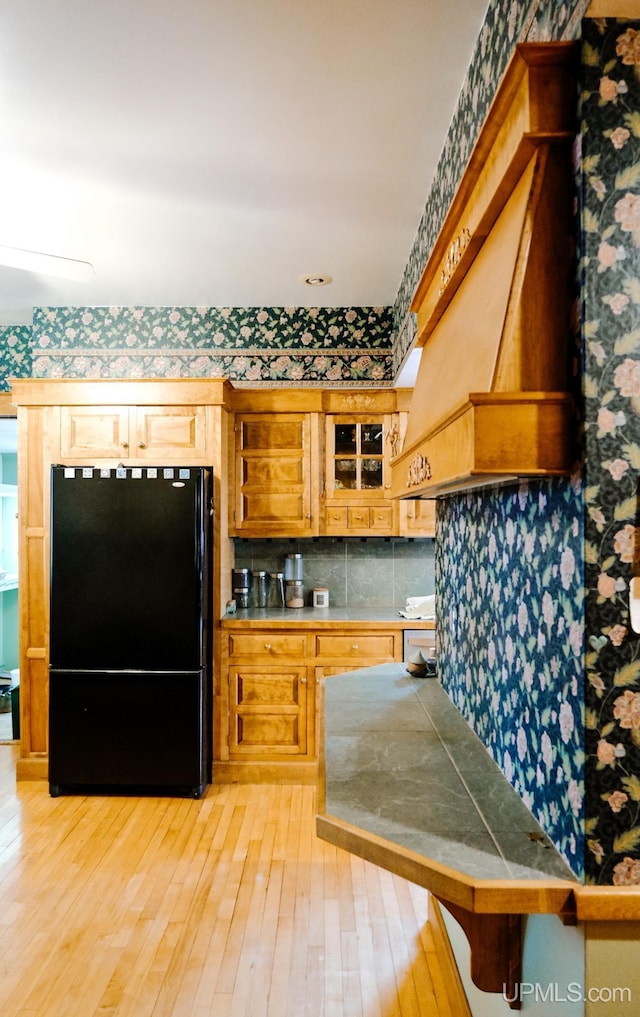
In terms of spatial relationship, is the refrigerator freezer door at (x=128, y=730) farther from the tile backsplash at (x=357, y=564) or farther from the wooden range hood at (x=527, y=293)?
the wooden range hood at (x=527, y=293)

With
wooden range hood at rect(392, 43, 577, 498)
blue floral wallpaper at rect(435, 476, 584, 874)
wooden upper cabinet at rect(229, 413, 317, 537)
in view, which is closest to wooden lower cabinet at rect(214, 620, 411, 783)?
wooden upper cabinet at rect(229, 413, 317, 537)

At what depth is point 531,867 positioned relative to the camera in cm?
116

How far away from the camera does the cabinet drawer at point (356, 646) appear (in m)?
3.84

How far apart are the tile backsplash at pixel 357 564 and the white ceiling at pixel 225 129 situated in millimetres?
1716

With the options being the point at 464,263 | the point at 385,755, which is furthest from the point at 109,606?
the point at 464,263

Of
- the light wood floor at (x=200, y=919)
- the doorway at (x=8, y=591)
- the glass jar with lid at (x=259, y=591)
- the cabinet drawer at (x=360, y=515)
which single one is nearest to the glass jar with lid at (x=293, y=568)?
the glass jar with lid at (x=259, y=591)

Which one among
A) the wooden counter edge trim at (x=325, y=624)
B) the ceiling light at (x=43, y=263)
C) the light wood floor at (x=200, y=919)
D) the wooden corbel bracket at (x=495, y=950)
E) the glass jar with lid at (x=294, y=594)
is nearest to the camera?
the wooden corbel bracket at (x=495, y=950)

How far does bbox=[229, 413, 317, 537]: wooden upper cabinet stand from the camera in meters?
4.12

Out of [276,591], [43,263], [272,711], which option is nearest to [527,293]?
[43,263]

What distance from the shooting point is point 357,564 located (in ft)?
14.5

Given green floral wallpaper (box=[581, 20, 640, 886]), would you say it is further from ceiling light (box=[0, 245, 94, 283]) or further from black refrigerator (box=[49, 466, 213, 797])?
black refrigerator (box=[49, 466, 213, 797])

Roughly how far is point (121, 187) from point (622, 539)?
7.93ft

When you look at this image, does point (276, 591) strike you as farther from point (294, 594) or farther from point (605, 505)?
point (605, 505)

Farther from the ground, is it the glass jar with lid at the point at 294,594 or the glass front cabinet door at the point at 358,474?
the glass front cabinet door at the point at 358,474
